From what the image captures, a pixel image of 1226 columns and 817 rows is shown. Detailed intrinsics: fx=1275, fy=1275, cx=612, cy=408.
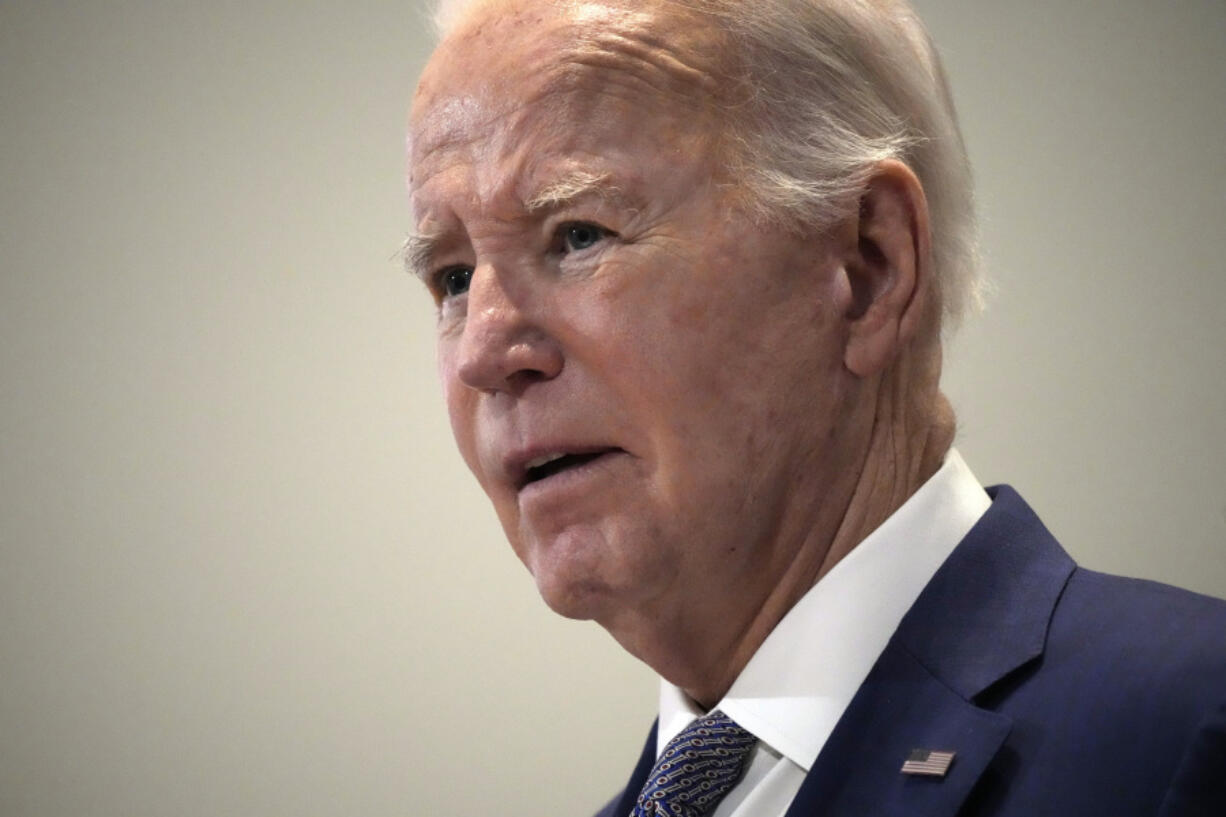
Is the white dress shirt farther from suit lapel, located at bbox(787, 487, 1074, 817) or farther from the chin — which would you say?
the chin

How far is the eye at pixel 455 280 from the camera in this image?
127 cm

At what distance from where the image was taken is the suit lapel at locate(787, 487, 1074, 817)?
95 centimetres

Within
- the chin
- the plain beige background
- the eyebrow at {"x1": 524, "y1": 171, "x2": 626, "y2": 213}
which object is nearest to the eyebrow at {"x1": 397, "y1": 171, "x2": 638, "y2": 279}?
the eyebrow at {"x1": 524, "y1": 171, "x2": 626, "y2": 213}

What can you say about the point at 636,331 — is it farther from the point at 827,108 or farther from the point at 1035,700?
the point at 1035,700

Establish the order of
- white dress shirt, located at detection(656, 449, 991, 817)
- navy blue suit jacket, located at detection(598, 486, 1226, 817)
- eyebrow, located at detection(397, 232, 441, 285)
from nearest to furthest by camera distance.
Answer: navy blue suit jacket, located at detection(598, 486, 1226, 817) < white dress shirt, located at detection(656, 449, 991, 817) < eyebrow, located at detection(397, 232, 441, 285)

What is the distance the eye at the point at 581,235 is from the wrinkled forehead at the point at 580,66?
89 mm

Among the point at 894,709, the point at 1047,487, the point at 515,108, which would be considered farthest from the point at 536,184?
the point at 1047,487

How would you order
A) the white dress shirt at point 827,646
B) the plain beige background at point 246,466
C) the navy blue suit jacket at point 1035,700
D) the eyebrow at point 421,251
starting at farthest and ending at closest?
the plain beige background at point 246,466, the eyebrow at point 421,251, the white dress shirt at point 827,646, the navy blue suit jacket at point 1035,700

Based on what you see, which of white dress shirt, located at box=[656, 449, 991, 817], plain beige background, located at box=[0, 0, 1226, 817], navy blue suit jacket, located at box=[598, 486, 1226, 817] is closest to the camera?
navy blue suit jacket, located at box=[598, 486, 1226, 817]

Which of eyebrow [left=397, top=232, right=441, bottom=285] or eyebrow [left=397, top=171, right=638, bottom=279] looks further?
eyebrow [left=397, top=232, right=441, bottom=285]

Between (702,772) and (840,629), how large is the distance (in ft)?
0.58

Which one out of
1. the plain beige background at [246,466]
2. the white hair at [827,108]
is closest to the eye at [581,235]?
the white hair at [827,108]

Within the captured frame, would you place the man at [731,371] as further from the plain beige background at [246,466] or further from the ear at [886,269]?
the plain beige background at [246,466]

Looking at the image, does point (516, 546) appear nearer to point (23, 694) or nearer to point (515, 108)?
point (515, 108)
